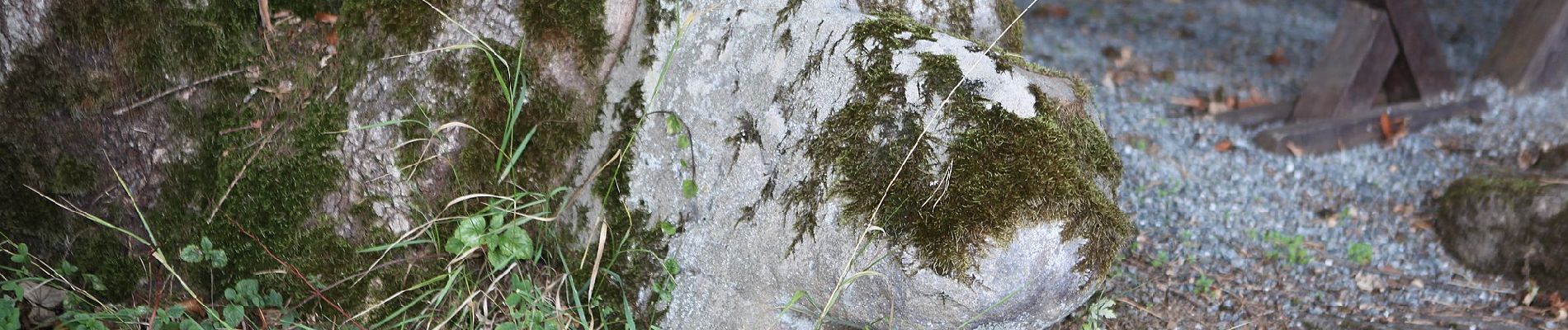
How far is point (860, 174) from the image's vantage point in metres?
2.08

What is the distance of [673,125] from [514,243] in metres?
0.47

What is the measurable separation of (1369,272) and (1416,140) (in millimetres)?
1692

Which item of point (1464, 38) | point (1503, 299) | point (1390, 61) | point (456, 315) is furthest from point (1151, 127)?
point (456, 315)

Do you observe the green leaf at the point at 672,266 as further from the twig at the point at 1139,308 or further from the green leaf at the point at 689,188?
the twig at the point at 1139,308

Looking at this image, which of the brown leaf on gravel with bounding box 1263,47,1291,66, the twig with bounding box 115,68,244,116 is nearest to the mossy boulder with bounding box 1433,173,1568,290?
the brown leaf on gravel with bounding box 1263,47,1291,66

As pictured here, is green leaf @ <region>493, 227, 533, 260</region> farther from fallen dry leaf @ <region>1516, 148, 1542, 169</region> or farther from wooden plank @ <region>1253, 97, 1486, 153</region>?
fallen dry leaf @ <region>1516, 148, 1542, 169</region>

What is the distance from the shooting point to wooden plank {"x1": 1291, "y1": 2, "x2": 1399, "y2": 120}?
15.5ft

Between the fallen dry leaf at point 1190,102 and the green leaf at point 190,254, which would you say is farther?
the fallen dry leaf at point 1190,102

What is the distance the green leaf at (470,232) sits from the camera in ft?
7.61

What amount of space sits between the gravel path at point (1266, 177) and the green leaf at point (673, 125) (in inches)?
54.1

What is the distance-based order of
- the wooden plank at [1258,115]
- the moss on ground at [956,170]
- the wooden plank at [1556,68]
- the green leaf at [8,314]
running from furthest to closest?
the wooden plank at [1258,115] → the wooden plank at [1556,68] → the green leaf at [8,314] → the moss on ground at [956,170]

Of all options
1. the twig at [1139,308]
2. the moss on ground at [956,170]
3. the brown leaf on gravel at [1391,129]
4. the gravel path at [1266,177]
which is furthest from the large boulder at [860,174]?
the brown leaf on gravel at [1391,129]

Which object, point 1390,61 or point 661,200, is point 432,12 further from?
point 1390,61

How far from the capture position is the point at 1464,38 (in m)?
6.27
